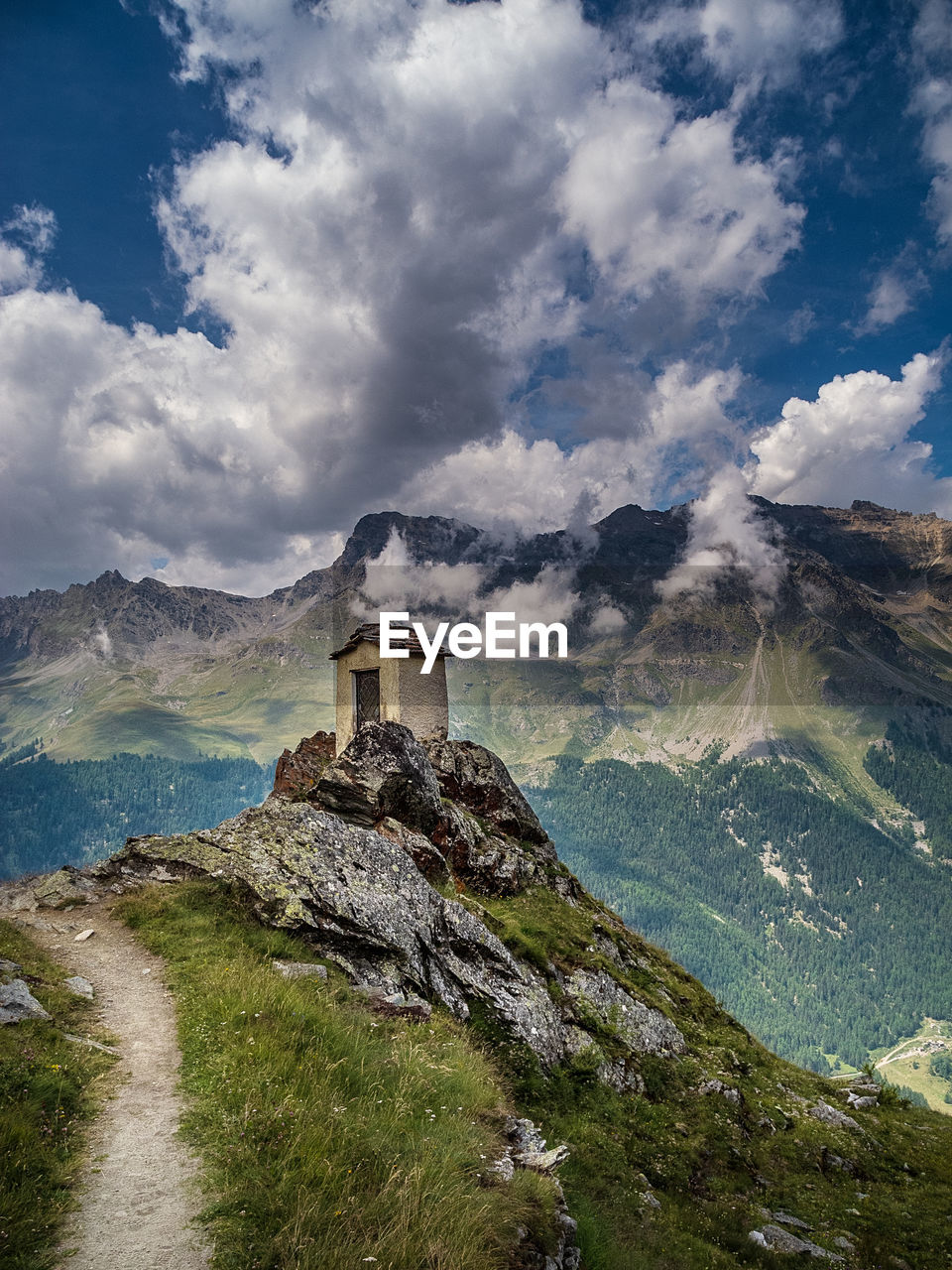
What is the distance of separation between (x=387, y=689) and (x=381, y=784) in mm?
13102

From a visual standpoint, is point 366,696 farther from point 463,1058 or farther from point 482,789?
point 463,1058

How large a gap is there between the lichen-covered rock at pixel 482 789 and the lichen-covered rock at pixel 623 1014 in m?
10.5

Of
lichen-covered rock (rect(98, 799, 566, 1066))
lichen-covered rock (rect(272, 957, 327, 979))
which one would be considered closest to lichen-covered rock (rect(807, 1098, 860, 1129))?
lichen-covered rock (rect(98, 799, 566, 1066))

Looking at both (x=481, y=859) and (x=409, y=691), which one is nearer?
(x=481, y=859)

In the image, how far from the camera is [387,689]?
115ft

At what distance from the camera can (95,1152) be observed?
733cm

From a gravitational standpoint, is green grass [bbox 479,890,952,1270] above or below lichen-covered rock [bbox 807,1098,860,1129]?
above

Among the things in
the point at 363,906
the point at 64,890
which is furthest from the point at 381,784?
the point at 64,890

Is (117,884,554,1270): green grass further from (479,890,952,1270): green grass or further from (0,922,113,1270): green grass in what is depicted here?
(479,890,952,1270): green grass

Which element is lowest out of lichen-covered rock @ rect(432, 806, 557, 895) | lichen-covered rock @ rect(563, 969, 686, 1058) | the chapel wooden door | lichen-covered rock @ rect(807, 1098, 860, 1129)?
lichen-covered rock @ rect(807, 1098, 860, 1129)

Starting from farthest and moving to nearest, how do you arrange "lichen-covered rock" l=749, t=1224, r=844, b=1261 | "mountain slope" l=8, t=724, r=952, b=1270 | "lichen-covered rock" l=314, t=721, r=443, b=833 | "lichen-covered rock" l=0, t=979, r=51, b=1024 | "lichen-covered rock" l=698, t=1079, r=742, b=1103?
"lichen-covered rock" l=314, t=721, r=443, b=833
"lichen-covered rock" l=698, t=1079, r=742, b=1103
"lichen-covered rock" l=749, t=1224, r=844, b=1261
"lichen-covered rock" l=0, t=979, r=51, b=1024
"mountain slope" l=8, t=724, r=952, b=1270

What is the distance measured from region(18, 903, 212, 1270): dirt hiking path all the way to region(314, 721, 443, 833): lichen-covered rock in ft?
29.0

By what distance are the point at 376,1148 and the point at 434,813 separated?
16.5 metres

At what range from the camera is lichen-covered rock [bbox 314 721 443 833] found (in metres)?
21.5
